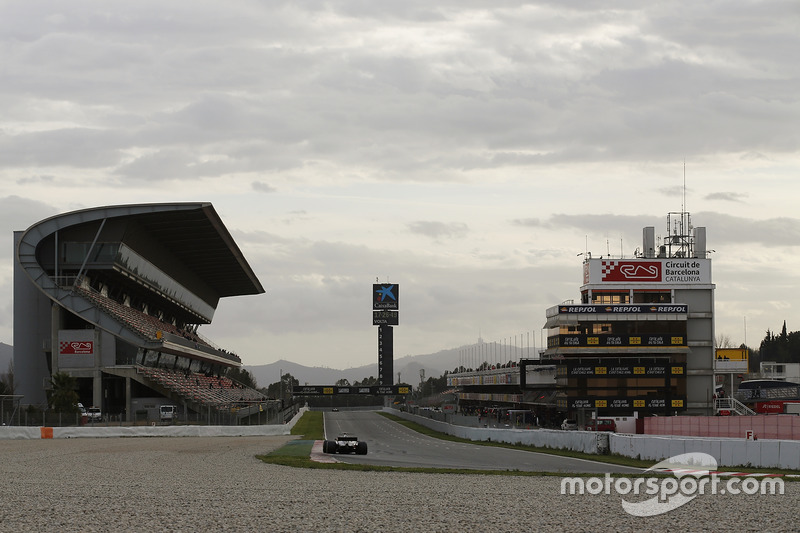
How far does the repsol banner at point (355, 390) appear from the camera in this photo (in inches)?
6339

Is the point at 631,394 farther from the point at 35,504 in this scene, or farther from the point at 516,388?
the point at 35,504

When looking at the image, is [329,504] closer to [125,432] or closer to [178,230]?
[125,432]

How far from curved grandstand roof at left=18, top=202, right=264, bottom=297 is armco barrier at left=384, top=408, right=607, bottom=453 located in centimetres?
2835

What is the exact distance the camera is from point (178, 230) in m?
85.3

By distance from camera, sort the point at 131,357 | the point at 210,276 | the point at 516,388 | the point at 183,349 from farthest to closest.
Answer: the point at 516,388, the point at 210,276, the point at 183,349, the point at 131,357

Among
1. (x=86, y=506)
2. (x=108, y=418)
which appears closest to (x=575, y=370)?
(x=108, y=418)

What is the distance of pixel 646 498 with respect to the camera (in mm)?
21969

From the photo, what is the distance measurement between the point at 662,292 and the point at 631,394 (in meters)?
20.1

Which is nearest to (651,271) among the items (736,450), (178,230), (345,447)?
(178,230)

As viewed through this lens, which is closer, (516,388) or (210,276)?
(210,276)

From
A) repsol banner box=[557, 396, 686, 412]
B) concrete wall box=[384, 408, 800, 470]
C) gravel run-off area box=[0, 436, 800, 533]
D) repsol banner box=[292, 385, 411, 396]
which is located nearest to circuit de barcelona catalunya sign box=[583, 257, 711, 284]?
repsol banner box=[557, 396, 686, 412]

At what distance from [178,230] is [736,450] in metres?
61.9

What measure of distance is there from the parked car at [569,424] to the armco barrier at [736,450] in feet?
158

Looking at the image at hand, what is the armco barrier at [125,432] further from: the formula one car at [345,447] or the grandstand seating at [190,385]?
the formula one car at [345,447]
